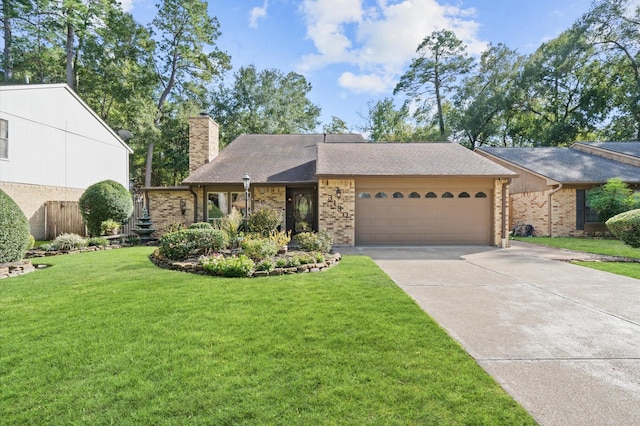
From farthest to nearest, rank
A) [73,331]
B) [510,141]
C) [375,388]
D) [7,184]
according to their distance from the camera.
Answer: [510,141] → [7,184] → [73,331] → [375,388]

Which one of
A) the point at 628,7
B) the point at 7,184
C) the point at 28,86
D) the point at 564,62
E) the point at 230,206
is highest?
the point at 628,7

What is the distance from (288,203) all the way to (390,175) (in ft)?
14.3

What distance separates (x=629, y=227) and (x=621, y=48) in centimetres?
2489

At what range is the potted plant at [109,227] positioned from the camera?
12.1 meters

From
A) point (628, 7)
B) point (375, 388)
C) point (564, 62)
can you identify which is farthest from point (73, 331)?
point (628, 7)

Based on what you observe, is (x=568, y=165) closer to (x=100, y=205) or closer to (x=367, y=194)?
(x=367, y=194)

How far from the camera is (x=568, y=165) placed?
661 inches

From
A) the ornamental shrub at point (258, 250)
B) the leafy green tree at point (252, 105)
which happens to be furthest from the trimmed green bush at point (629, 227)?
the leafy green tree at point (252, 105)

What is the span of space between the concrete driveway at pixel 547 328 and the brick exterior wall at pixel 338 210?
357 centimetres

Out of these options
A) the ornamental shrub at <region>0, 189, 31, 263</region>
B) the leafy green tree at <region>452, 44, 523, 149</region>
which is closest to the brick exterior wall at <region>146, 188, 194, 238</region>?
the ornamental shrub at <region>0, 189, 31, 263</region>

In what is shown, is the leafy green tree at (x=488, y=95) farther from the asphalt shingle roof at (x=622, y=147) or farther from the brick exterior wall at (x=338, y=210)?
the brick exterior wall at (x=338, y=210)

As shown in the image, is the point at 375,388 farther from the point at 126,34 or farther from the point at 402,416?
the point at 126,34

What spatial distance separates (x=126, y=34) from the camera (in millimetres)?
24094

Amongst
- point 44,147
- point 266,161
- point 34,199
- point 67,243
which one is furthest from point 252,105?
point 67,243
